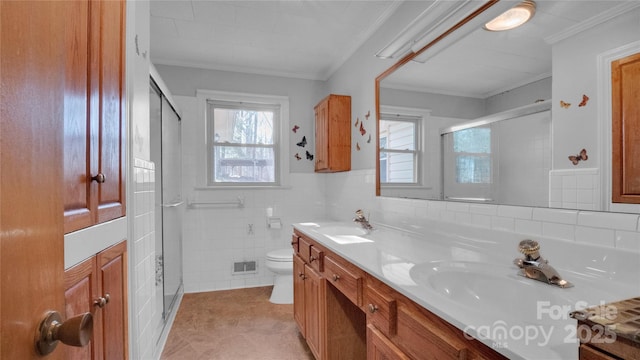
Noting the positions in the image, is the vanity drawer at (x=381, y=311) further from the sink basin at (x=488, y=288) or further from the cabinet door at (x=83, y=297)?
the cabinet door at (x=83, y=297)

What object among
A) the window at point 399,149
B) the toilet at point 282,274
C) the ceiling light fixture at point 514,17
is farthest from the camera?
the toilet at point 282,274

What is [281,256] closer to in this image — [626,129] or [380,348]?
[380,348]

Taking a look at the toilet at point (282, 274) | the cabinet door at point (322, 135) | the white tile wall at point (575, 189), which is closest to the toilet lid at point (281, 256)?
the toilet at point (282, 274)

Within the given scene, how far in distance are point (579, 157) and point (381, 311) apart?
0.87 m

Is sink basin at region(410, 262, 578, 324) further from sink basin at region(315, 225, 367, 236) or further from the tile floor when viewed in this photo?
the tile floor

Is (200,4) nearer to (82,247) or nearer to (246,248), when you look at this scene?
(82,247)

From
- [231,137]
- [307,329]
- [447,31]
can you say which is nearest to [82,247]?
[307,329]

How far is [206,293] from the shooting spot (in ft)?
10.2

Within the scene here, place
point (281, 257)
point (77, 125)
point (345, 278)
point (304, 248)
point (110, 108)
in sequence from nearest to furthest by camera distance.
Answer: point (77, 125) → point (110, 108) → point (345, 278) → point (304, 248) → point (281, 257)

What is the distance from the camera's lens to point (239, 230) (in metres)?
3.26

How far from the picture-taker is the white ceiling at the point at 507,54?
105cm

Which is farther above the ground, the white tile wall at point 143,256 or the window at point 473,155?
the window at point 473,155

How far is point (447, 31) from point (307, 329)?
6.34 feet

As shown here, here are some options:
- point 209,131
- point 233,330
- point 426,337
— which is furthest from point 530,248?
point 209,131
